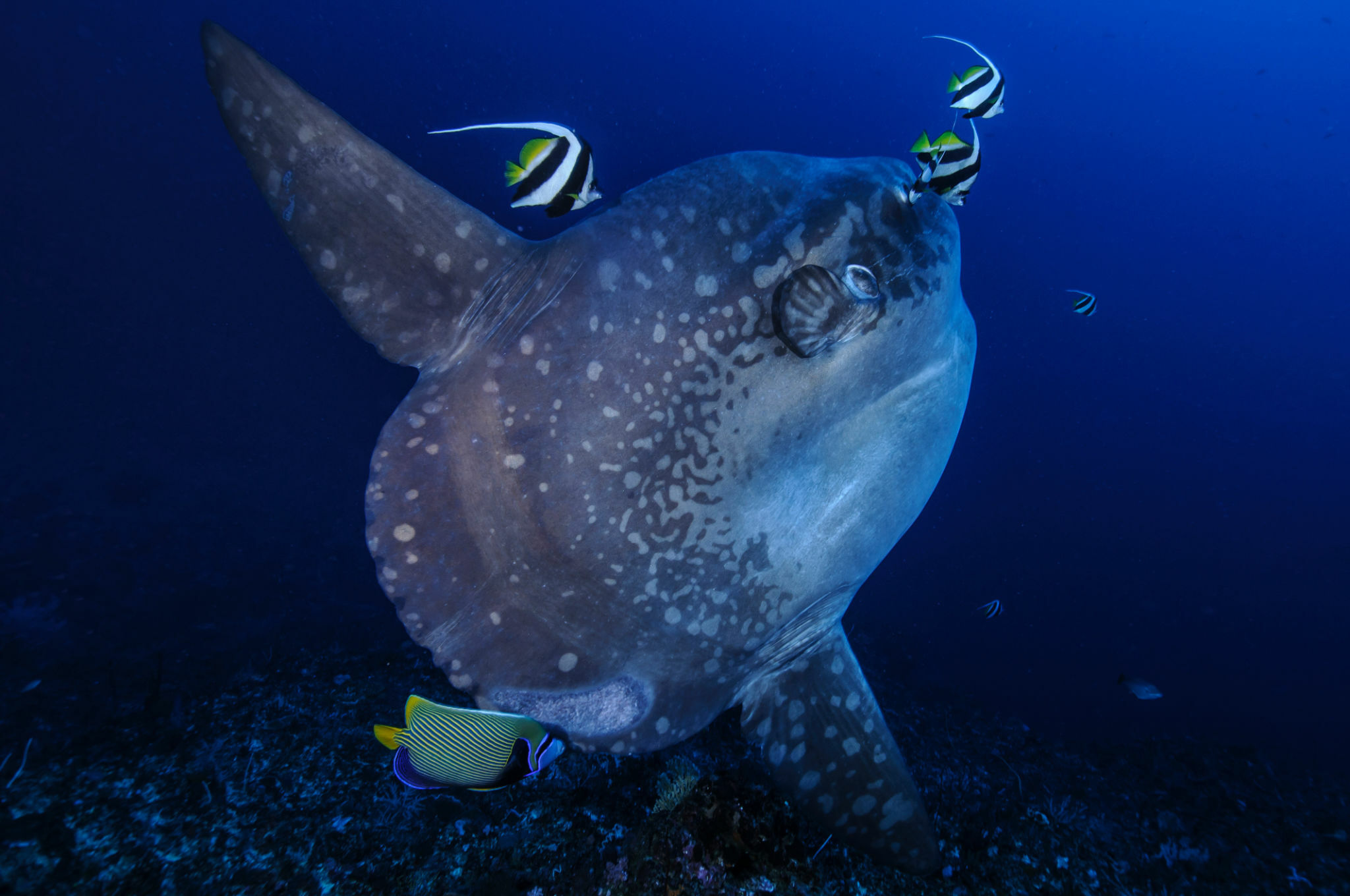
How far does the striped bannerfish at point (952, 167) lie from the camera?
103 inches

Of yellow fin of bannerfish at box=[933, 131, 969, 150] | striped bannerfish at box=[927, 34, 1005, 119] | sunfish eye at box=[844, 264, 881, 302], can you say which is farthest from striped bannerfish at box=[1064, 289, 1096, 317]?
sunfish eye at box=[844, 264, 881, 302]

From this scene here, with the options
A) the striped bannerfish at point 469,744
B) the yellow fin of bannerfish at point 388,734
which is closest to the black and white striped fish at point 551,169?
the striped bannerfish at point 469,744

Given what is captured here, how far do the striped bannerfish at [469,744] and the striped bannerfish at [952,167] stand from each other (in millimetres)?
3177

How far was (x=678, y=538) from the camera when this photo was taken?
2.23 m

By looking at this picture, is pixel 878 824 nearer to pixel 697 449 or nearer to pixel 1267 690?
pixel 697 449

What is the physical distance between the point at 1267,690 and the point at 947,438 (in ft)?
101

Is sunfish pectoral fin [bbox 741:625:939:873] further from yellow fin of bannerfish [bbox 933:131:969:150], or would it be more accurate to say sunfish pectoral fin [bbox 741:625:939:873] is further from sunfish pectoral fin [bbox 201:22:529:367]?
yellow fin of bannerfish [bbox 933:131:969:150]

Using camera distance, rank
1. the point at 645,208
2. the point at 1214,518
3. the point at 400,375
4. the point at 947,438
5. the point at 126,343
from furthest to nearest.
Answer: the point at 1214,518 → the point at 126,343 → the point at 400,375 → the point at 947,438 → the point at 645,208

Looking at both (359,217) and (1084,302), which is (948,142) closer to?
(359,217)

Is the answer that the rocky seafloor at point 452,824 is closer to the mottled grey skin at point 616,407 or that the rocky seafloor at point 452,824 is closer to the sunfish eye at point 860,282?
the mottled grey skin at point 616,407

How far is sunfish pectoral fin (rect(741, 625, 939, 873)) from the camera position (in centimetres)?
248

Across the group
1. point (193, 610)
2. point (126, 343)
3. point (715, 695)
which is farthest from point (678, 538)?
point (126, 343)

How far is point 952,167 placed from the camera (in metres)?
2.64

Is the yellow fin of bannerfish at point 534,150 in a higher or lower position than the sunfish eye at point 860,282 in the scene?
higher
